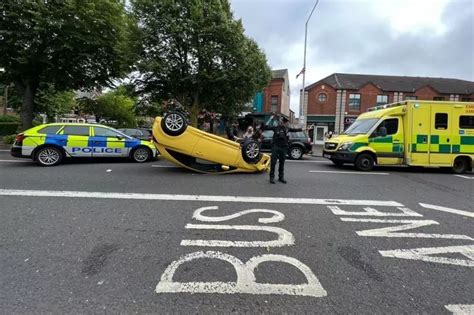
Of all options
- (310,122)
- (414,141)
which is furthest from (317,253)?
(310,122)

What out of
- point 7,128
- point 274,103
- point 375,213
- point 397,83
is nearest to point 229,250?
point 375,213

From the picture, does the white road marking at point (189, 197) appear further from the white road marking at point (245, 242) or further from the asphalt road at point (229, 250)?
the white road marking at point (245, 242)

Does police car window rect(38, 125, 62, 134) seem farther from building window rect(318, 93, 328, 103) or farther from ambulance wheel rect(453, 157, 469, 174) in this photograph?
building window rect(318, 93, 328, 103)

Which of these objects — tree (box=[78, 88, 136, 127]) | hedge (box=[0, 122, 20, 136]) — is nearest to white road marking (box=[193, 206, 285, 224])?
hedge (box=[0, 122, 20, 136])

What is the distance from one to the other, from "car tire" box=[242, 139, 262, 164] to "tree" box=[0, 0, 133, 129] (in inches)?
431

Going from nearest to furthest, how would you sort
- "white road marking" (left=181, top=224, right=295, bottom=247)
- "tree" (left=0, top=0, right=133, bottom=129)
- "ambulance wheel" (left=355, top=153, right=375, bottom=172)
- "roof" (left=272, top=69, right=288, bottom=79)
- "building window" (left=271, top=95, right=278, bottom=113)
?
"white road marking" (left=181, top=224, right=295, bottom=247) < "ambulance wheel" (left=355, top=153, right=375, bottom=172) < "tree" (left=0, top=0, right=133, bottom=129) < "building window" (left=271, top=95, right=278, bottom=113) < "roof" (left=272, top=69, right=288, bottom=79)

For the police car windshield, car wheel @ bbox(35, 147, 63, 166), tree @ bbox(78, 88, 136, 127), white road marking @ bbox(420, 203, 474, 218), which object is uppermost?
tree @ bbox(78, 88, 136, 127)

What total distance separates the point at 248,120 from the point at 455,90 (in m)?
22.8

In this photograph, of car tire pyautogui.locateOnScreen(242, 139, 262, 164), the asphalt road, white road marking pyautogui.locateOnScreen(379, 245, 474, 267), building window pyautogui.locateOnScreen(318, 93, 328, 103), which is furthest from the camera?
building window pyautogui.locateOnScreen(318, 93, 328, 103)

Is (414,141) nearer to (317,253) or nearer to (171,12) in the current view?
(317,253)

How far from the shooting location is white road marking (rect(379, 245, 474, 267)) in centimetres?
347

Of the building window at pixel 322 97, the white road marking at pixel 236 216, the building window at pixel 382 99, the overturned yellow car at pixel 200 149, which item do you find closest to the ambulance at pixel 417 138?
the overturned yellow car at pixel 200 149

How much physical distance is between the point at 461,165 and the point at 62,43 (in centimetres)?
1897

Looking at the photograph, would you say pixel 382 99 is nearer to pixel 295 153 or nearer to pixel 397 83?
pixel 397 83
